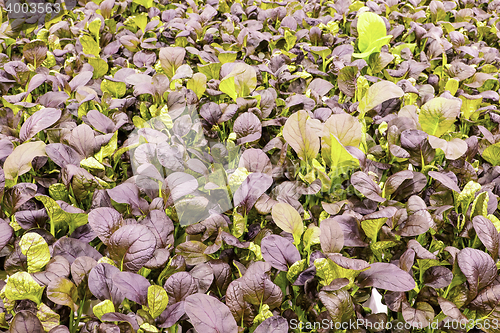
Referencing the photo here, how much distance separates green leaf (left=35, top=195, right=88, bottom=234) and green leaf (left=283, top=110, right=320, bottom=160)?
501 mm

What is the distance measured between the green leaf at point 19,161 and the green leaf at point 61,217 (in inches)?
6.4

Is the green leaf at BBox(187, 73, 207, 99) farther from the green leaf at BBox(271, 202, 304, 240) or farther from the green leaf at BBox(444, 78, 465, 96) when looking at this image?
the green leaf at BBox(444, 78, 465, 96)

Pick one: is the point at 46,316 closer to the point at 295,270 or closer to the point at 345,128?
the point at 295,270

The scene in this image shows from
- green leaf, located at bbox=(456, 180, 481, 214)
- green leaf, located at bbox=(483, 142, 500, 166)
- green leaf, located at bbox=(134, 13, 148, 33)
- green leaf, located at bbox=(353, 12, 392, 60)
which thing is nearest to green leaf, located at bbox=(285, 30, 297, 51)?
green leaf, located at bbox=(353, 12, 392, 60)

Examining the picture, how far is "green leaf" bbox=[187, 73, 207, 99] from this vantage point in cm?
125

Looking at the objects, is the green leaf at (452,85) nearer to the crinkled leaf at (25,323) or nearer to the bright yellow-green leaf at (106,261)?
the bright yellow-green leaf at (106,261)

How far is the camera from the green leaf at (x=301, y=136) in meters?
0.95

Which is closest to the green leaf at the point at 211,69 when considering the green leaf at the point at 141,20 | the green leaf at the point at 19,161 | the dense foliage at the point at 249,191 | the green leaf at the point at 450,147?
the dense foliage at the point at 249,191

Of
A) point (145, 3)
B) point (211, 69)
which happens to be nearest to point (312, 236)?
point (211, 69)

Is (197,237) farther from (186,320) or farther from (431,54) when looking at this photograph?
(431,54)

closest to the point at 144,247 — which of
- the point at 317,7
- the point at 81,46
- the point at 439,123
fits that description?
the point at 439,123

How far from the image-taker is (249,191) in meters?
0.85

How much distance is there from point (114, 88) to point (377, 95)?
84 cm

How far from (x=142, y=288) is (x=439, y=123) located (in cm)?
86
